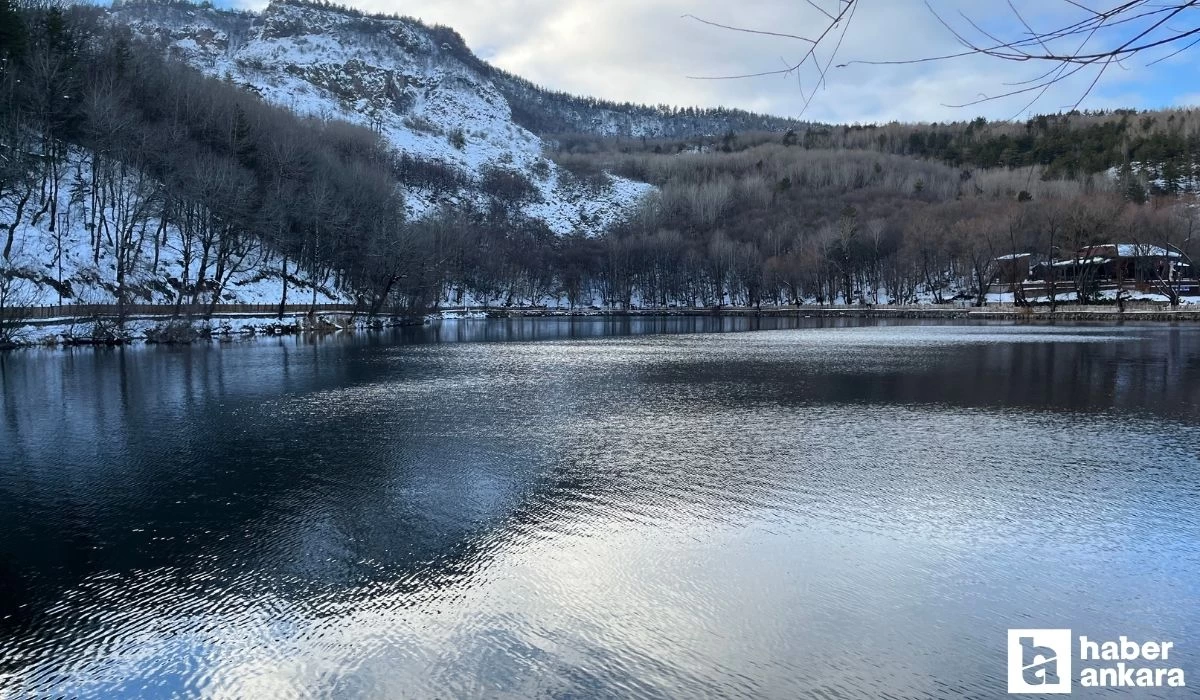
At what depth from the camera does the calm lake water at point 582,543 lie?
669 centimetres

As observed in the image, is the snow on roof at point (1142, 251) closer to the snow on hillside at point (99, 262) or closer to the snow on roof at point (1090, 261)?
the snow on roof at point (1090, 261)

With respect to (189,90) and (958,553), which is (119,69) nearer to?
(189,90)

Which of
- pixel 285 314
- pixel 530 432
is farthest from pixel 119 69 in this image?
pixel 530 432

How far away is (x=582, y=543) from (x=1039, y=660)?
5.46m

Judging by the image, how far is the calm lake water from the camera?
6.69 m

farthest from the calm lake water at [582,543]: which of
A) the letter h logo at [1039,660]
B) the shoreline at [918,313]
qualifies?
the shoreline at [918,313]

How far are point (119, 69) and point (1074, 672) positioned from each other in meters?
87.5

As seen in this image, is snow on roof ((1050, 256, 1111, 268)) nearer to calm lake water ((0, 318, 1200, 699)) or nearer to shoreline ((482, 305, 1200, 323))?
shoreline ((482, 305, 1200, 323))

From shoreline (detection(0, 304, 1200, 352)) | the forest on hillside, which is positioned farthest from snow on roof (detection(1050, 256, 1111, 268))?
shoreline (detection(0, 304, 1200, 352))

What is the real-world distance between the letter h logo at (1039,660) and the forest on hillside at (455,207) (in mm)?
5459

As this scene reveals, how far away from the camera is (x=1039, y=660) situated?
675cm

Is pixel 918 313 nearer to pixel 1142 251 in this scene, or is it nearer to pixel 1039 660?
pixel 1142 251

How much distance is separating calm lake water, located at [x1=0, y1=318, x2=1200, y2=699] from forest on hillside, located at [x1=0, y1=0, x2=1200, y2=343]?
5.76 metres

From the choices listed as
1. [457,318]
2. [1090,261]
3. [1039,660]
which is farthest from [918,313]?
[1039,660]
